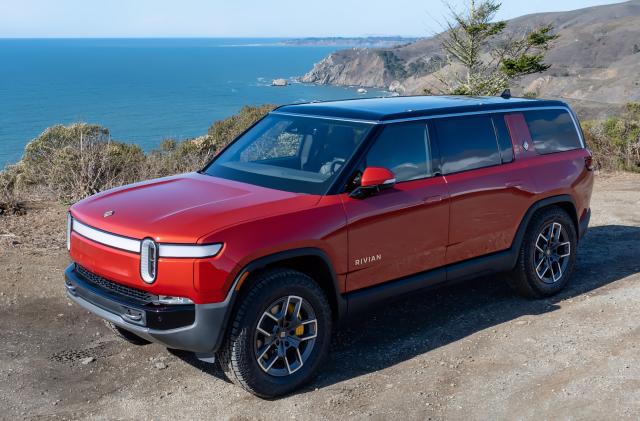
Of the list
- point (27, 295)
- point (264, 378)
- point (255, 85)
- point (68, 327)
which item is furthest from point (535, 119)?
point (255, 85)

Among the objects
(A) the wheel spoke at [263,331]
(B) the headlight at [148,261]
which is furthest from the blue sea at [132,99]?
(A) the wheel spoke at [263,331]

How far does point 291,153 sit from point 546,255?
2593 millimetres

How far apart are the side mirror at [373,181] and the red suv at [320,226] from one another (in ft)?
0.04

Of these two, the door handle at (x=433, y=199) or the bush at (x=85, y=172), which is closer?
the door handle at (x=433, y=199)

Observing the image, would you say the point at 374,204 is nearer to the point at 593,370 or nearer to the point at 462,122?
the point at 462,122

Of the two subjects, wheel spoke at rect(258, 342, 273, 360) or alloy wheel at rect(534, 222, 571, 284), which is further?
alloy wheel at rect(534, 222, 571, 284)

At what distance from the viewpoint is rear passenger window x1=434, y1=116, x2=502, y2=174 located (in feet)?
18.0

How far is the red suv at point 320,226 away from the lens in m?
4.17

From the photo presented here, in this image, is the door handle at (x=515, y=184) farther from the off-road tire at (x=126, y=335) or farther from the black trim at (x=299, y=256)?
the off-road tire at (x=126, y=335)

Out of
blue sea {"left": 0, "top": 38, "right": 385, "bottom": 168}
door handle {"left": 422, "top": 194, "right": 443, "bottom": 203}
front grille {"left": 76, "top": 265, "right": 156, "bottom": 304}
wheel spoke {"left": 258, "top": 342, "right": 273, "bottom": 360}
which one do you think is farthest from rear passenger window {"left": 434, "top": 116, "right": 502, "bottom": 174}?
blue sea {"left": 0, "top": 38, "right": 385, "bottom": 168}

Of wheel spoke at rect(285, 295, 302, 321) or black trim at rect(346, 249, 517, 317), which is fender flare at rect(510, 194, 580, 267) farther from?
wheel spoke at rect(285, 295, 302, 321)

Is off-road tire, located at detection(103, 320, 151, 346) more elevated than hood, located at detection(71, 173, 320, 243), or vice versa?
hood, located at detection(71, 173, 320, 243)

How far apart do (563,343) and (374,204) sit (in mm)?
1895

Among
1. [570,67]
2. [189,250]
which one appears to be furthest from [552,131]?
[570,67]
